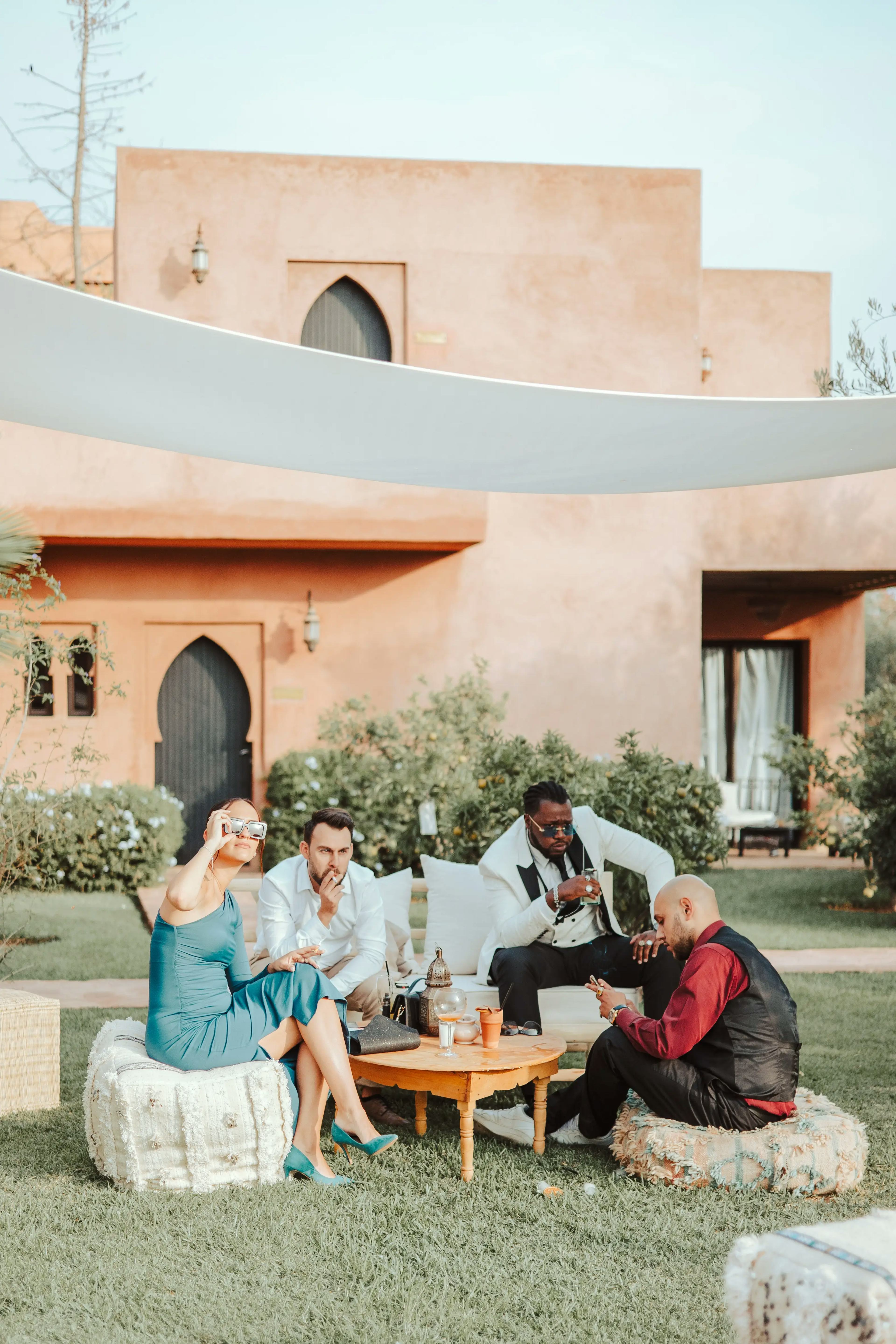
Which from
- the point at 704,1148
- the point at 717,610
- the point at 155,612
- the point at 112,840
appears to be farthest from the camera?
the point at 717,610

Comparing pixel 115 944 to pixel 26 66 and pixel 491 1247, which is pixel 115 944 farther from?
pixel 26 66

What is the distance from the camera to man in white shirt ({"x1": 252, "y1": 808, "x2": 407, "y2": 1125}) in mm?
4730

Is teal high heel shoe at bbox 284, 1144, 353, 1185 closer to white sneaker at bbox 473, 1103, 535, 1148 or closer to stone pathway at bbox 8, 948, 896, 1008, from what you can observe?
white sneaker at bbox 473, 1103, 535, 1148

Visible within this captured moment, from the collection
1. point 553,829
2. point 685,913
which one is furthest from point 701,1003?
point 553,829

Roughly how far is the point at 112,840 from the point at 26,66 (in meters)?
13.3

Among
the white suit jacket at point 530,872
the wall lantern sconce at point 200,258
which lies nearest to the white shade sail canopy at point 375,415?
the white suit jacket at point 530,872

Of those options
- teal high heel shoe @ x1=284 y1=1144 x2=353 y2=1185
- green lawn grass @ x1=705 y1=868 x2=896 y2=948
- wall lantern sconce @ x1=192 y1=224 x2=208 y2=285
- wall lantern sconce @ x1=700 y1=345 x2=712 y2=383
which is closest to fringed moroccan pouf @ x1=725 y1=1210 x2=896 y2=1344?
teal high heel shoe @ x1=284 y1=1144 x2=353 y2=1185

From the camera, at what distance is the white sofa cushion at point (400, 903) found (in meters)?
5.67

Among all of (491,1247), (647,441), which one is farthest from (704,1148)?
(647,441)

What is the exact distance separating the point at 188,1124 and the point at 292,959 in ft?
2.16

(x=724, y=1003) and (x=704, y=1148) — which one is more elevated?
(x=724, y=1003)

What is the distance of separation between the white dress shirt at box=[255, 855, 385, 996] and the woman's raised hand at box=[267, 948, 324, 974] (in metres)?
0.50

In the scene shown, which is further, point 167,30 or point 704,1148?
point 167,30

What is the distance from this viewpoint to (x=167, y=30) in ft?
59.1
